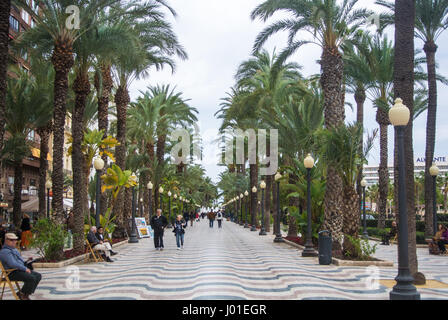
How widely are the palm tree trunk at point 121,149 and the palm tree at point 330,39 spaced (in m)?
10.6

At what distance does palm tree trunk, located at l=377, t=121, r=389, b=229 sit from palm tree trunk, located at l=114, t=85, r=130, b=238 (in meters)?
16.1

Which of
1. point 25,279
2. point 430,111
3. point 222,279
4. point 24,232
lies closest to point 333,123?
point 222,279

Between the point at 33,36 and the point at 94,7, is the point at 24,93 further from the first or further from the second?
the point at 94,7

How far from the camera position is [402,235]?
9.08 meters

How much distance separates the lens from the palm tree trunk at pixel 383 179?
32.1 m

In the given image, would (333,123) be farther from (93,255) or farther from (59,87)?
(59,87)

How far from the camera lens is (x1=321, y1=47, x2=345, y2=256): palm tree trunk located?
704 inches

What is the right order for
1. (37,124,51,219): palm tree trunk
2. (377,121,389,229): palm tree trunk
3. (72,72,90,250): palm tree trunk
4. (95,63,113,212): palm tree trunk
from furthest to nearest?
(377,121,389,229): palm tree trunk, (37,124,51,219): palm tree trunk, (95,63,113,212): palm tree trunk, (72,72,90,250): palm tree trunk

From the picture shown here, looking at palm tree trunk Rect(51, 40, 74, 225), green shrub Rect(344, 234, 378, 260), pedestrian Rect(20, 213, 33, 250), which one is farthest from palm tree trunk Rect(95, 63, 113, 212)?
green shrub Rect(344, 234, 378, 260)

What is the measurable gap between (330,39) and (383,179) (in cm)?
1594

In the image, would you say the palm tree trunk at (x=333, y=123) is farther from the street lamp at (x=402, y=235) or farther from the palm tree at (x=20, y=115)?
the palm tree at (x=20, y=115)

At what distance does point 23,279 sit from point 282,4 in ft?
48.5

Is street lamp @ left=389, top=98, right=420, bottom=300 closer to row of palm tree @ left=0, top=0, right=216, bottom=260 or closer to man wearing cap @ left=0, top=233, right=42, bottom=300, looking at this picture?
man wearing cap @ left=0, top=233, right=42, bottom=300
